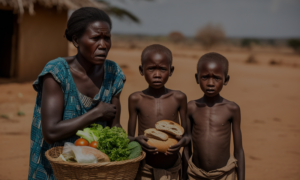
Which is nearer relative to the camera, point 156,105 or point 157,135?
point 157,135

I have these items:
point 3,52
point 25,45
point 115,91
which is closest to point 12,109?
point 25,45

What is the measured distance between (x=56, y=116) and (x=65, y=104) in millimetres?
170

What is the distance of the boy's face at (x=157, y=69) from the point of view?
9.16ft

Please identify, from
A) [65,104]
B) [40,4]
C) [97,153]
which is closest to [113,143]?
[97,153]

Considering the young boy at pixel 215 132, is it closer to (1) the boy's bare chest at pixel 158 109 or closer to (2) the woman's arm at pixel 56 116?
(1) the boy's bare chest at pixel 158 109

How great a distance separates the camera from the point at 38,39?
35.6ft

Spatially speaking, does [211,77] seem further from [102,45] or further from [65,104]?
[65,104]

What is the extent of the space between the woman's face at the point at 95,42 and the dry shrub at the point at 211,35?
43008mm

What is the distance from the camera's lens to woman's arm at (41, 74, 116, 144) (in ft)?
7.84

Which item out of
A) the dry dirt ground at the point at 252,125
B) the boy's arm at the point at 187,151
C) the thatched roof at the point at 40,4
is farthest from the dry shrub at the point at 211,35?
the boy's arm at the point at 187,151

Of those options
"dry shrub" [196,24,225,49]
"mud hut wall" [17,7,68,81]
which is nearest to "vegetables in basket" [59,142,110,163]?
"mud hut wall" [17,7,68,81]

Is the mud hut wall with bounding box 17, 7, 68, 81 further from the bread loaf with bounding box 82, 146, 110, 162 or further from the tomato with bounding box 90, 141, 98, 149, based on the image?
the bread loaf with bounding box 82, 146, 110, 162

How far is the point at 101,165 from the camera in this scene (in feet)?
6.57

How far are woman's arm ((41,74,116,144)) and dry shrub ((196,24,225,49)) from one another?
43215mm
